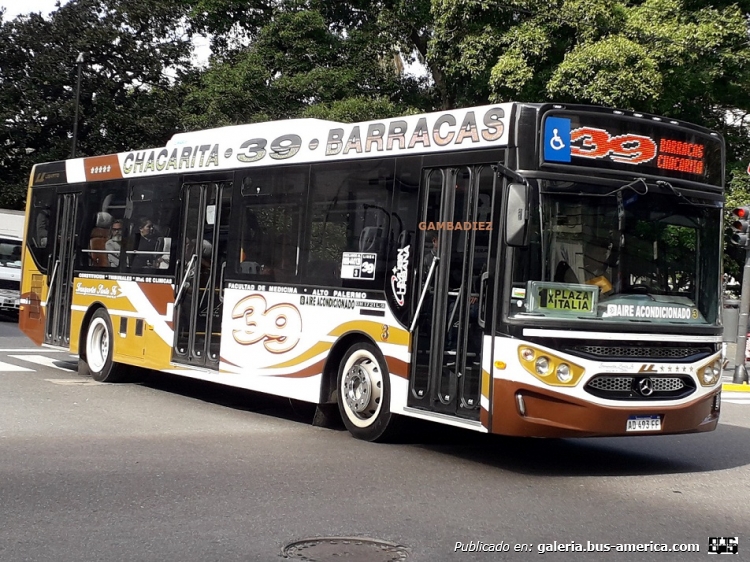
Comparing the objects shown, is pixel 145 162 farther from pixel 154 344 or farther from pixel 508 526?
pixel 508 526

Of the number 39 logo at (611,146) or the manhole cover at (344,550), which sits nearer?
the manhole cover at (344,550)


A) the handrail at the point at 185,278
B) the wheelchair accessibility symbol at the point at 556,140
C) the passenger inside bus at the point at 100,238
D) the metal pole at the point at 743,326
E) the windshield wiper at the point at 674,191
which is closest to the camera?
the wheelchair accessibility symbol at the point at 556,140

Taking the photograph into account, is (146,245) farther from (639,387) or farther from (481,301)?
(639,387)

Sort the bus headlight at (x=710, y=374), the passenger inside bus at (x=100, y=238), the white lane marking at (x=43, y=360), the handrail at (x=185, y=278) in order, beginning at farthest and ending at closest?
the white lane marking at (x=43, y=360) < the passenger inside bus at (x=100, y=238) < the handrail at (x=185, y=278) < the bus headlight at (x=710, y=374)

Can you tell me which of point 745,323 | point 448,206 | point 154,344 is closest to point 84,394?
point 154,344

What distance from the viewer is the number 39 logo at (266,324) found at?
12.1 m

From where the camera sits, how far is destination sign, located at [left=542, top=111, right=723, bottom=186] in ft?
31.0

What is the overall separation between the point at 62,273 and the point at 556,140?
32.8ft

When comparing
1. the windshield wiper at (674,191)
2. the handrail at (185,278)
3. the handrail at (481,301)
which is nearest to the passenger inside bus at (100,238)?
the handrail at (185,278)

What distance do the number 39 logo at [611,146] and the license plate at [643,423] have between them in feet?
7.27

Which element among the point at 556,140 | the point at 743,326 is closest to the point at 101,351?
the point at 556,140

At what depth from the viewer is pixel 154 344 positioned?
14.6 metres

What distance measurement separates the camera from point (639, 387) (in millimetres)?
9484

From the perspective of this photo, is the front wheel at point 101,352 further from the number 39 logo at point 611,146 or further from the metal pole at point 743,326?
the metal pole at point 743,326
